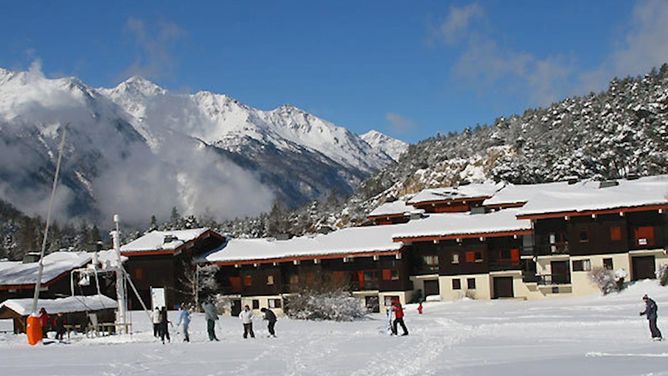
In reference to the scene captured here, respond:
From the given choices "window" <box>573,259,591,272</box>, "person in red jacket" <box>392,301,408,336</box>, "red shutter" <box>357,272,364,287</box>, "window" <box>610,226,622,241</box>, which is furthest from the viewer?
"red shutter" <box>357,272,364,287</box>

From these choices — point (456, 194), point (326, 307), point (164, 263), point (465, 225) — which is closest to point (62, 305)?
point (326, 307)

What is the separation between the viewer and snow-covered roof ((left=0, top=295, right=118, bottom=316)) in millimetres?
40969

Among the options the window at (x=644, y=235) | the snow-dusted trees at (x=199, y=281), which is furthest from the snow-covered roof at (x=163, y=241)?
the window at (x=644, y=235)

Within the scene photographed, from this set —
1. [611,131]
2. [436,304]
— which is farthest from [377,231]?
[611,131]

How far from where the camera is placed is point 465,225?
58.7m

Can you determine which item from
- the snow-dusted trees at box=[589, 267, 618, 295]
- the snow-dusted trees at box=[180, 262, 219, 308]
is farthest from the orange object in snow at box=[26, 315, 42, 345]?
the snow-dusted trees at box=[589, 267, 618, 295]

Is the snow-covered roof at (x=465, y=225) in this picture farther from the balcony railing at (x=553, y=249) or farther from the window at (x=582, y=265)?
the window at (x=582, y=265)

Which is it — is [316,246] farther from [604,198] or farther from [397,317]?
[397,317]

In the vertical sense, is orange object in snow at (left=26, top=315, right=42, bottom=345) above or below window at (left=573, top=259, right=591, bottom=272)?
below

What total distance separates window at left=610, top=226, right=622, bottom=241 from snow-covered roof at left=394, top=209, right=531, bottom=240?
5.47m

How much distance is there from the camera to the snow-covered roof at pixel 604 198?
5238 centimetres

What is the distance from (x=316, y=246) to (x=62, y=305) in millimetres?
24208

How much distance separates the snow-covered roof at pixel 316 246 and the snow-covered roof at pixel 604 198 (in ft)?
33.9

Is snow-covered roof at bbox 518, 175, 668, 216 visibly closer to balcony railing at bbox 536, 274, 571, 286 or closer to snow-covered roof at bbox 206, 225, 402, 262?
balcony railing at bbox 536, 274, 571, 286
